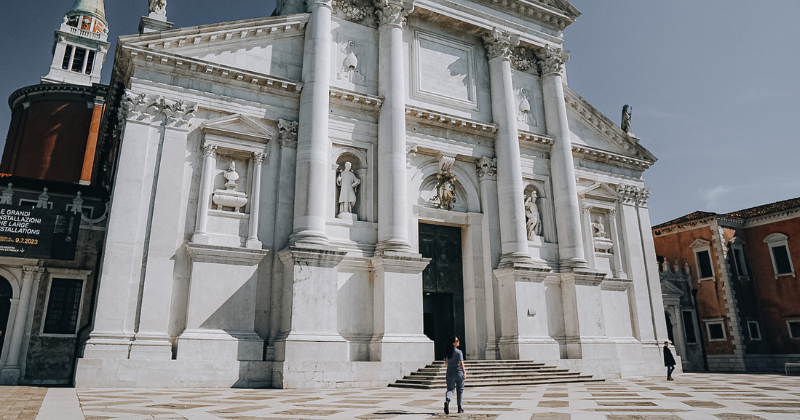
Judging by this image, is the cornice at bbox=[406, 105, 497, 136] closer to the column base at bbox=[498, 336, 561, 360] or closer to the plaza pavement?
the column base at bbox=[498, 336, 561, 360]

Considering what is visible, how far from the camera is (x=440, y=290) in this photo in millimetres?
21906

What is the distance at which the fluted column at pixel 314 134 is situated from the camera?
59.2 feet

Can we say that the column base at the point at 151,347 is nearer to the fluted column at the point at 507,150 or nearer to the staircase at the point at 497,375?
the staircase at the point at 497,375

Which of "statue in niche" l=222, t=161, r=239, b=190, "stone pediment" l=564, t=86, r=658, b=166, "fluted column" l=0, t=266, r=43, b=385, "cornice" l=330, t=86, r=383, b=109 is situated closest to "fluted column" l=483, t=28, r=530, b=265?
"stone pediment" l=564, t=86, r=658, b=166

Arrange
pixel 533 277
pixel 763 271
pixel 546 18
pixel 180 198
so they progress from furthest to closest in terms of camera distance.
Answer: pixel 763 271 → pixel 546 18 → pixel 533 277 → pixel 180 198

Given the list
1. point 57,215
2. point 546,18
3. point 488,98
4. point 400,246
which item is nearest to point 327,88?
point 400,246

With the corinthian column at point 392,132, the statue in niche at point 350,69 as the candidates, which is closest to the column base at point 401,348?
the corinthian column at point 392,132

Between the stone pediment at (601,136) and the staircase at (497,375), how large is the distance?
1175 centimetres

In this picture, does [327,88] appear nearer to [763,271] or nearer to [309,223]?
[309,223]

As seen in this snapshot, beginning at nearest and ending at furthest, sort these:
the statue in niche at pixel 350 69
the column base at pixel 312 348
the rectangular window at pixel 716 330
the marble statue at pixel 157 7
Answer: the column base at pixel 312 348 → the marble statue at pixel 157 7 → the statue in niche at pixel 350 69 → the rectangular window at pixel 716 330

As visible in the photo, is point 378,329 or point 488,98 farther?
point 488,98

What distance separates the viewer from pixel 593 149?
86.1ft

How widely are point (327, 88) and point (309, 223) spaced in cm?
533

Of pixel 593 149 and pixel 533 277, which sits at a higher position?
pixel 593 149
